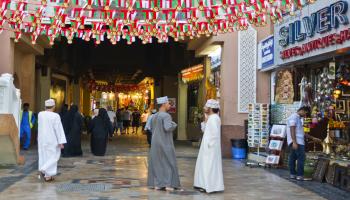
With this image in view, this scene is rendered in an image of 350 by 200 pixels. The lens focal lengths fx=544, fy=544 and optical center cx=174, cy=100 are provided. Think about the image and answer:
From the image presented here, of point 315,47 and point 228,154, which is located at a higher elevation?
point 315,47

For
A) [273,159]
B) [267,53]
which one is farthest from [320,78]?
[267,53]

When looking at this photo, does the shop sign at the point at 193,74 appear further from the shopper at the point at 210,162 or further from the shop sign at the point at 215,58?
the shopper at the point at 210,162

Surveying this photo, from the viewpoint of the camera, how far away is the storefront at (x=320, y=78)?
10.7 m

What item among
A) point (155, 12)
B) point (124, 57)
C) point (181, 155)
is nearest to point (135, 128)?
point (124, 57)

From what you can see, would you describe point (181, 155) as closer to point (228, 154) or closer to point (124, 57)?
point (228, 154)

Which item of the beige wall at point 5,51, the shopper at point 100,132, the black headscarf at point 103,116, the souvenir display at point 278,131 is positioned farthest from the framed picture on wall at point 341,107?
the beige wall at point 5,51

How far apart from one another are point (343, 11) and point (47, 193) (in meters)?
6.45

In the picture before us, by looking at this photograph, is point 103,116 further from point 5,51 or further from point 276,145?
point 276,145

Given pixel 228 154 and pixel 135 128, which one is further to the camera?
pixel 135 128

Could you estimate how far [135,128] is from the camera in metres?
36.2

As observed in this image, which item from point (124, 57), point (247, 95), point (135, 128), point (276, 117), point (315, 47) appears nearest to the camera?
point (315, 47)

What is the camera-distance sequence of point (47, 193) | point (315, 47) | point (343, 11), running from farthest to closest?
point (315, 47) < point (343, 11) < point (47, 193)

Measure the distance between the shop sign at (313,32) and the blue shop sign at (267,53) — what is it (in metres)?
0.33

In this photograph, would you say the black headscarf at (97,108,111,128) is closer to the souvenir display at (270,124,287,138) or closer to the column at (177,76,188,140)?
the souvenir display at (270,124,287,138)
